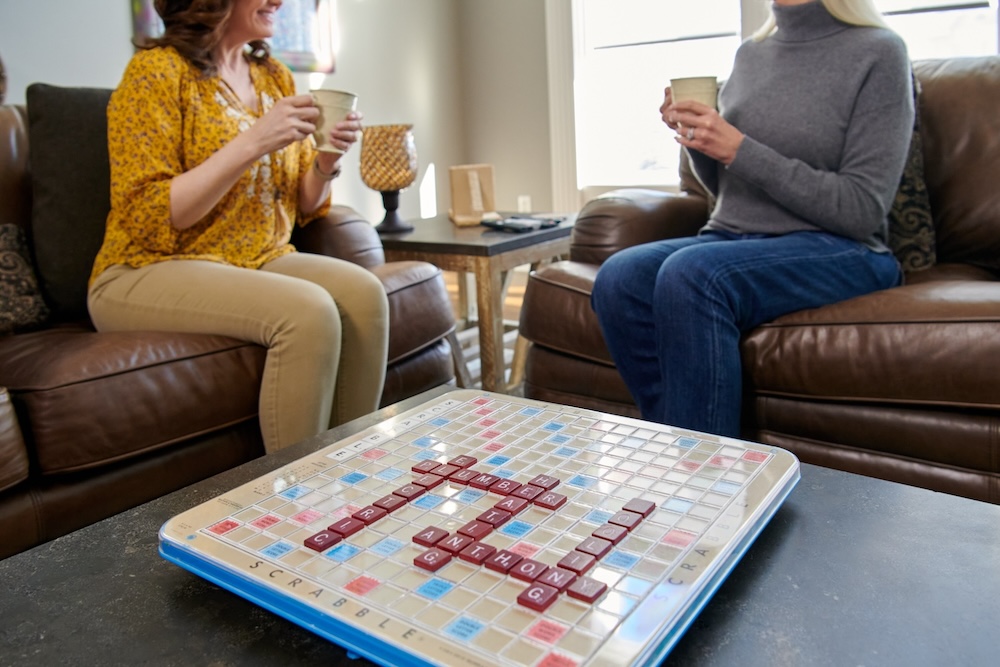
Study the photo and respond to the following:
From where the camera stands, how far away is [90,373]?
1425 mm

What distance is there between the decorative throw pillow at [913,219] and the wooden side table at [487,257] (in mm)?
969

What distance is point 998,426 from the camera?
4.33 ft

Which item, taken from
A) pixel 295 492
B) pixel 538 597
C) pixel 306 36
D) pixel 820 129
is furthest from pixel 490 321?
pixel 306 36

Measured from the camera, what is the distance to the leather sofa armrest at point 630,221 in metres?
2.00

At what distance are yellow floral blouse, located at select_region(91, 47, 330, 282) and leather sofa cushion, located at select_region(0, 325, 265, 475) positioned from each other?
25cm

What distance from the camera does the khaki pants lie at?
1561 mm

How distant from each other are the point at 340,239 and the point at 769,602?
5.43 feet

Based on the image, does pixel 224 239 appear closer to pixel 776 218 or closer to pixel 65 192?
pixel 65 192

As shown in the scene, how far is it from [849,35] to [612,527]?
135 centimetres

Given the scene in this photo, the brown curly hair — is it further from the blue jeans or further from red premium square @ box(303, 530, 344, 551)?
red premium square @ box(303, 530, 344, 551)

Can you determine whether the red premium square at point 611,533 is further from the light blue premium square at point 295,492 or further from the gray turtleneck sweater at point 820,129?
the gray turtleneck sweater at point 820,129

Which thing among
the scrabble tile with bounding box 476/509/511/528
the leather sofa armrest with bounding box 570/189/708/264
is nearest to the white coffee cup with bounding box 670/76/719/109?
the leather sofa armrest with bounding box 570/189/708/264

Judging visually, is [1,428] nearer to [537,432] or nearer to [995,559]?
[537,432]

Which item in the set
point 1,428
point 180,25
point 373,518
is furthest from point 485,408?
point 180,25
